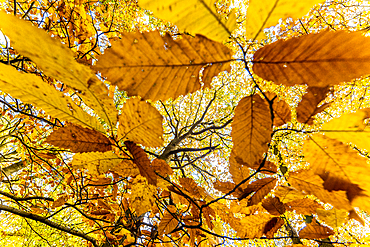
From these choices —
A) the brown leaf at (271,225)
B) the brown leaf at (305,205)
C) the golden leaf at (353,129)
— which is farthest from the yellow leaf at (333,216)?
the golden leaf at (353,129)

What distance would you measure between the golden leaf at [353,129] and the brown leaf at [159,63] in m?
0.25

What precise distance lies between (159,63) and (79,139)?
9.9 inches

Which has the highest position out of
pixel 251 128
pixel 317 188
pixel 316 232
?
pixel 251 128

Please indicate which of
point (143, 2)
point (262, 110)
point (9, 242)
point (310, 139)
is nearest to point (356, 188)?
point (310, 139)

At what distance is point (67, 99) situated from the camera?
260 mm

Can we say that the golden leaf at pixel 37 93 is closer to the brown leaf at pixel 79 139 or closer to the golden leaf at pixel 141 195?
the brown leaf at pixel 79 139

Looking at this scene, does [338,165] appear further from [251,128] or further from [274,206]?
[274,206]

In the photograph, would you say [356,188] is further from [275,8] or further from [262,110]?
[275,8]

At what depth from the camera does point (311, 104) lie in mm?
332

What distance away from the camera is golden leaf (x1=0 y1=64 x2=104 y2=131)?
0.21 metres

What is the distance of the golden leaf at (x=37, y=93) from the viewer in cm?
21

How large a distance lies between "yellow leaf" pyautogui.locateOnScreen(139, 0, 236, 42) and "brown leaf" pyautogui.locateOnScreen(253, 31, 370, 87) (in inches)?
2.3

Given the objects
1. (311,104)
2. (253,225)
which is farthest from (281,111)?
(253,225)

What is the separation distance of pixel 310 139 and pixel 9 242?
332 inches
